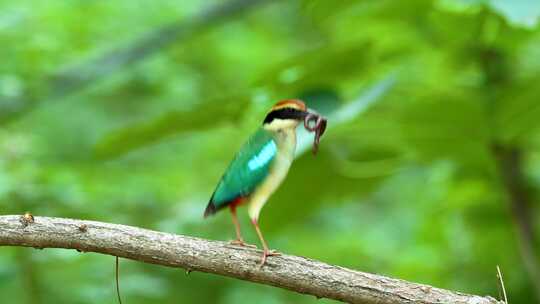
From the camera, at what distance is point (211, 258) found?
288 cm

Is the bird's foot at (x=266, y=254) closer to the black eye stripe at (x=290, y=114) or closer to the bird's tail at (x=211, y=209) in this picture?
the bird's tail at (x=211, y=209)

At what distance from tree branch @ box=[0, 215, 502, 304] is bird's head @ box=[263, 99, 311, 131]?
1.20 feet

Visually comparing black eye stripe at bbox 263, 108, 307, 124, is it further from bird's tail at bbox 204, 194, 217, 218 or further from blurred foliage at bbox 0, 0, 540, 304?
blurred foliage at bbox 0, 0, 540, 304

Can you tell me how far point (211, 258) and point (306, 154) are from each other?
5.00 ft

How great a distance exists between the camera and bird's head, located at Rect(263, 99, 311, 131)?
2.88m

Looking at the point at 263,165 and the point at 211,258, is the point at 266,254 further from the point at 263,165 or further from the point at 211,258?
the point at 263,165

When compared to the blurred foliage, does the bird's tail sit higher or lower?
lower

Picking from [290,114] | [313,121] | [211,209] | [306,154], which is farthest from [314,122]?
[306,154]

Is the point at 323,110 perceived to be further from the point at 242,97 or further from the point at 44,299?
the point at 44,299

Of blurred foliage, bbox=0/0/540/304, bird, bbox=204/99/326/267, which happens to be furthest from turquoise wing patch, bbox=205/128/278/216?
blurred foliage, bbox=0/0/540/304

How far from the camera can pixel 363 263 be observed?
6.10 meters

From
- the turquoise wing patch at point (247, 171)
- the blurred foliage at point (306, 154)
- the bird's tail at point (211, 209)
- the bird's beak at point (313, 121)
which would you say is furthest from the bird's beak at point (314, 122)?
the blurred foliage at point (306, 154)

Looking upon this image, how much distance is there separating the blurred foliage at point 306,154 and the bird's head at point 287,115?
112cm

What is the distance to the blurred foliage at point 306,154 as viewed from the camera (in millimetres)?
4277
